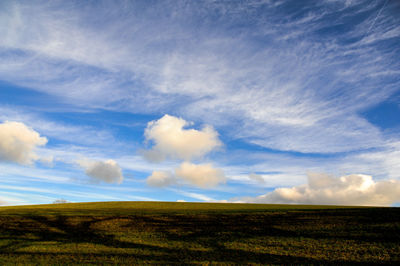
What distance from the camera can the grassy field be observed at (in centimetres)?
1848

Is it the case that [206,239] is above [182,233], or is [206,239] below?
below

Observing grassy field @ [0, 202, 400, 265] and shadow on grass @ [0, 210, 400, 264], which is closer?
grassy field @ [0, 202, 400, 265]

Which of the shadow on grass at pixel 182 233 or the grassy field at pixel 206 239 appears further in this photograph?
the shadow on grass at pixel 182 233

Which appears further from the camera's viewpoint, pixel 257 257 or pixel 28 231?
pixel 28 231

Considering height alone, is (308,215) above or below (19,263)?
above

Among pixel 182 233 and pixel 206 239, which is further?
pixel 182 233

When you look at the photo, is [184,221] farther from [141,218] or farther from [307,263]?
[307,263]

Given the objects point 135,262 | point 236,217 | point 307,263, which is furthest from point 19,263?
point 236,217

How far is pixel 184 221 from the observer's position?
99.1ft

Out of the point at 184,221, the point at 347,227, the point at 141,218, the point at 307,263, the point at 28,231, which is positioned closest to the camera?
the point at 307,263

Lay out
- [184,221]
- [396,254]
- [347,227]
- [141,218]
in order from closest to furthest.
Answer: [396,254], [347,227], [184,221], [141,218]

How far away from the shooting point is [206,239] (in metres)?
23.1

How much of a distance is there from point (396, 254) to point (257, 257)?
364 inches

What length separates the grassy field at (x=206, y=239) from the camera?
1848 centimetres
